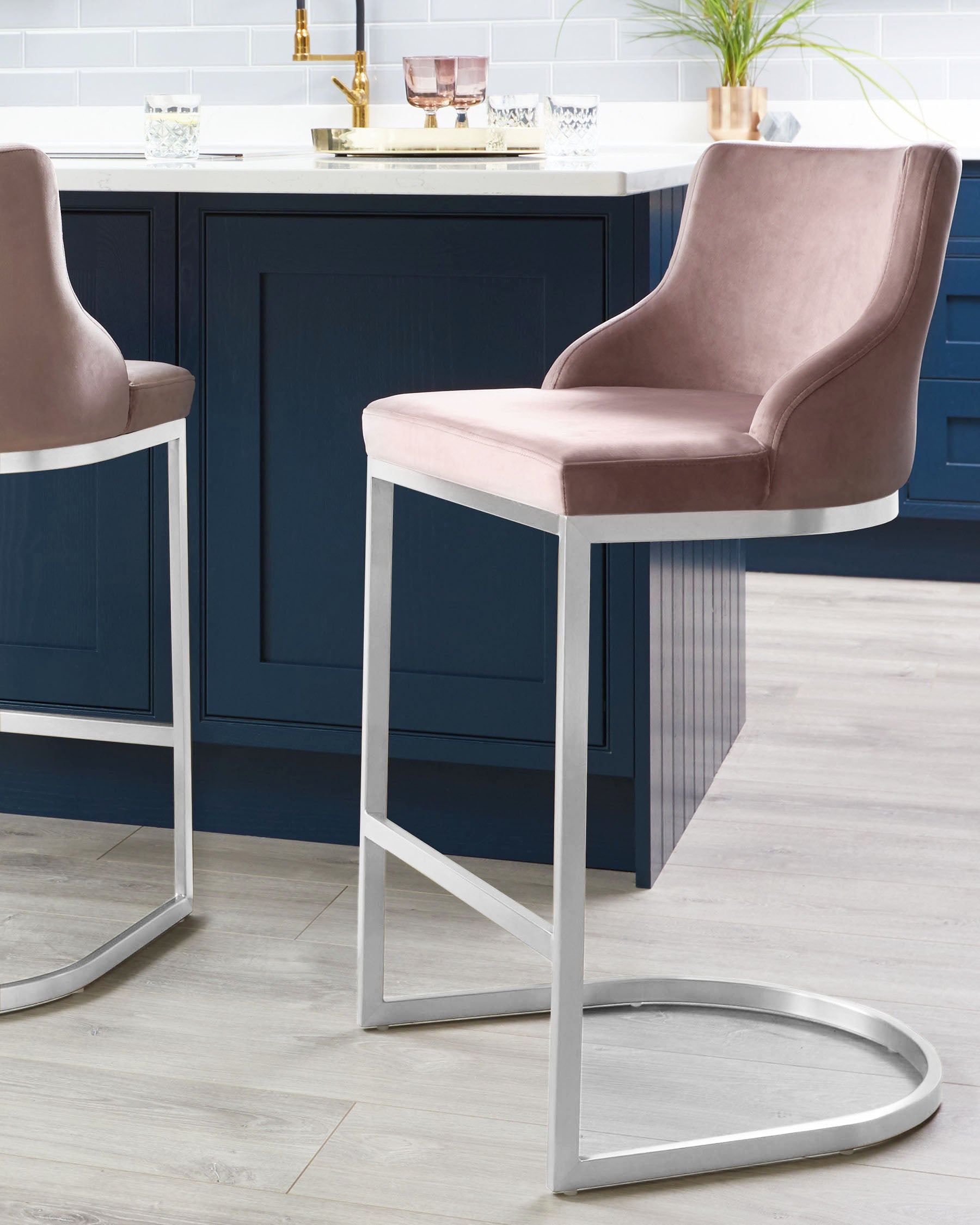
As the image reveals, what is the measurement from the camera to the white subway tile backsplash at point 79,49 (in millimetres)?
4480

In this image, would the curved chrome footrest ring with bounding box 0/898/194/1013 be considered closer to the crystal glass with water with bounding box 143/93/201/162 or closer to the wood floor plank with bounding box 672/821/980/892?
the wood floor plank with bounding box 672/821/980/892

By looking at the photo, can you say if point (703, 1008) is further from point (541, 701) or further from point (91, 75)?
point (91, 75)

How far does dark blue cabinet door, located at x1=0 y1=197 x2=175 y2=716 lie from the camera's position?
219 centimetres

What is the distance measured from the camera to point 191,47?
4430mm

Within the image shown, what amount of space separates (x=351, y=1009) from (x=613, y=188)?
980 millimetres

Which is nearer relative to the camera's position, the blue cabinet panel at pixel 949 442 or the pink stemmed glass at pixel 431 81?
the pink stemmed glass at pixel 431 81

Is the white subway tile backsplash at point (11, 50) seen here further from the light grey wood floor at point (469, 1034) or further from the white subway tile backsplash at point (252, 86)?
the light grey wood floor at point (469, 1034)

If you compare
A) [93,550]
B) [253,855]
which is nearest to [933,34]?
[93,550]

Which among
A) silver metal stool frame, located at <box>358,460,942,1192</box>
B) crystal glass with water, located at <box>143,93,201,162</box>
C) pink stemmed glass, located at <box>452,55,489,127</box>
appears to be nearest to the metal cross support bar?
silver metal stool frame, located at <box>358,460,942,1192</box>

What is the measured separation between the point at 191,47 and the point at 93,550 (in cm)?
261

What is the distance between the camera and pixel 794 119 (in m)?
4.01

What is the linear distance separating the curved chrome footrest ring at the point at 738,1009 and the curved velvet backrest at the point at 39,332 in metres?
0.73

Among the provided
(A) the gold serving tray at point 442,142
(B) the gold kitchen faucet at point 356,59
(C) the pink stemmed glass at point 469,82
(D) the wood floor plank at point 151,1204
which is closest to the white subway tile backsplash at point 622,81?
(B) the gold kitchen faucet at point 356,59

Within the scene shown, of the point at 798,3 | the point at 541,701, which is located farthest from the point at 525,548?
the point at 798,3
